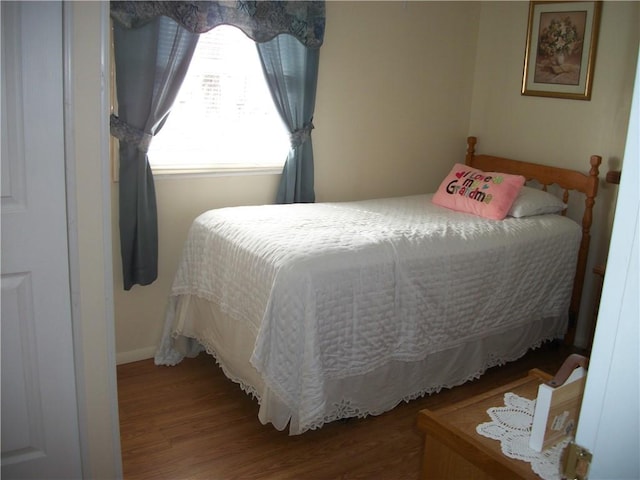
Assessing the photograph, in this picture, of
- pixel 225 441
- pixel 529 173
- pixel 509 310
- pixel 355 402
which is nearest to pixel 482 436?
pixel 355 402

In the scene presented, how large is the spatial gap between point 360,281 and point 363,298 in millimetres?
73

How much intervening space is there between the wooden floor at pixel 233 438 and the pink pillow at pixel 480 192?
3.06ft

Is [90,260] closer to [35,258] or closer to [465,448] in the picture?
[35,258]

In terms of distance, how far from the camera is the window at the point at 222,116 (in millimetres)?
3141

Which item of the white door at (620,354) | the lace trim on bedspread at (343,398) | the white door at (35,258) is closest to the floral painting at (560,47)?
the lace trim on bedspread at (343,398)

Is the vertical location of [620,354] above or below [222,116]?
below

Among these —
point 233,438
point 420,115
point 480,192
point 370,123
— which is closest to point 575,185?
point 480,192

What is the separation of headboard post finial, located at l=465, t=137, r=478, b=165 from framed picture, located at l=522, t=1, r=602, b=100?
0.46 m

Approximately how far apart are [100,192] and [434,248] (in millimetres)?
1482

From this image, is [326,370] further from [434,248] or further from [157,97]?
A: [157,97]

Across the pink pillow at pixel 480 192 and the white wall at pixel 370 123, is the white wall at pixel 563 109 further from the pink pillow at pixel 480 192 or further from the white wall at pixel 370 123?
the pink pillow at pixel 480 192

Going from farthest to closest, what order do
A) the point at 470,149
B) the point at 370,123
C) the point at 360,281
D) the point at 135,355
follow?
the point at 470,149
the point at 370,123
the point at 135,355
the point at 360,281

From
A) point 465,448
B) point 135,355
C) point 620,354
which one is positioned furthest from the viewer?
point 135,355

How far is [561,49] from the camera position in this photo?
362 centimetres
